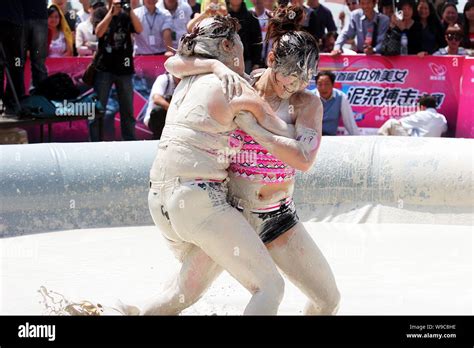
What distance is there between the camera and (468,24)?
10.5 m

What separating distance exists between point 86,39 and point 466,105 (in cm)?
385

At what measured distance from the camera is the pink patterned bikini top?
4.36 metres

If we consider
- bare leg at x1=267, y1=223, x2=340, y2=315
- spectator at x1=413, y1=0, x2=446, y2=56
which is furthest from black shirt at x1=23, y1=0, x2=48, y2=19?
bare leg at x1=267, y1=223, x2=340, y2=315

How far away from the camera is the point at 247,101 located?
4148 mm

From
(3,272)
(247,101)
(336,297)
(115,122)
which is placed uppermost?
(247,101)

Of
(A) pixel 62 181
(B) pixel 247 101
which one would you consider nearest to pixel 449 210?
(A) pixel 62 181

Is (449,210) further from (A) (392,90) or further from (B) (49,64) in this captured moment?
(B) (49,64)

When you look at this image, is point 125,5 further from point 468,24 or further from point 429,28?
point 468,24

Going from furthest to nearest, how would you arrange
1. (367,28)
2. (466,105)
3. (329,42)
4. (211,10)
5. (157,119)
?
(329,42)
(367,28)
(466,105)
(157,119)
(211,10)

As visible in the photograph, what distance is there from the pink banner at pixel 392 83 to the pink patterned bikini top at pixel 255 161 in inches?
238

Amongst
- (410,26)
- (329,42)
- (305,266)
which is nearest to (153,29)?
(329,42)

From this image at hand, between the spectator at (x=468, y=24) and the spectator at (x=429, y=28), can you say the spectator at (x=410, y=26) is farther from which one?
the spectator at (x=468, y=24)

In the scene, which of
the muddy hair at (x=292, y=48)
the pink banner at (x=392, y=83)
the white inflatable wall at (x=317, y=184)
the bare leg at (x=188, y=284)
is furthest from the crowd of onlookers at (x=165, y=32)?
the bare leg at (x=188, y=284)

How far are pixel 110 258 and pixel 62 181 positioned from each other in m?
0.85
